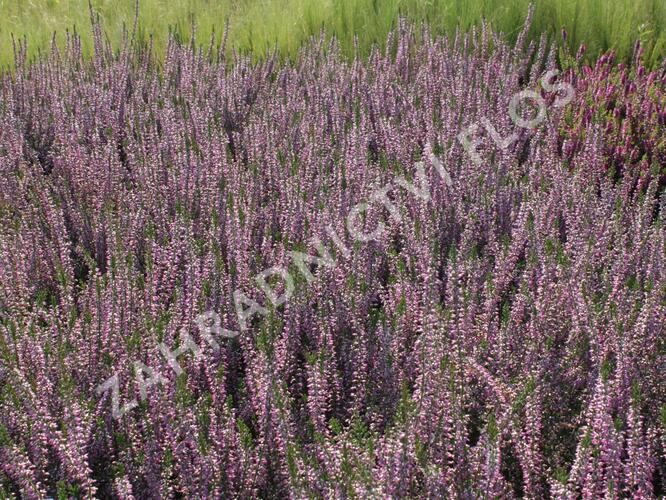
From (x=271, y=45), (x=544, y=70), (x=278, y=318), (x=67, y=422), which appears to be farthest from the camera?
(x=271, y=45)

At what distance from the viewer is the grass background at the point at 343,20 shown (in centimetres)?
436

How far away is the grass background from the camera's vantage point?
4.36 metres

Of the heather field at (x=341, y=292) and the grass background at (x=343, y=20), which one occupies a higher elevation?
the grass background at (x=343, y=20)

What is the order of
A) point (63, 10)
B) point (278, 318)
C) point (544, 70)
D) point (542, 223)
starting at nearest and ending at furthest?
1. point (278, 318)
2. point (542, 223)
3. point (544, 70)
4. point (63, 10)

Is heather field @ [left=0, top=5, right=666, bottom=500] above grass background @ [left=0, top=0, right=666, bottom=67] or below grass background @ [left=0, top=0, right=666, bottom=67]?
below

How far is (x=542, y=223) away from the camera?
2.53 metres

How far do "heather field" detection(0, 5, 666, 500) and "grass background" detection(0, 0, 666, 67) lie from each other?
0.61m

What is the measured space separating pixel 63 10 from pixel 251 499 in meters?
5.46

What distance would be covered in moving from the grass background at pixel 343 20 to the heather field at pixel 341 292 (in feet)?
2.00

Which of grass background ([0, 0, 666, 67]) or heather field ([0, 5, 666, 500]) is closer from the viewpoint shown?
heather field ([0, 5, 666, 500])

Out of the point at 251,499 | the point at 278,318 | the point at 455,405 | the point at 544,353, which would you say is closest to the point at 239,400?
the point at 278,318

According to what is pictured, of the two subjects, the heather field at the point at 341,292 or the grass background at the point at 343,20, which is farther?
the grass background at the point at 343,20

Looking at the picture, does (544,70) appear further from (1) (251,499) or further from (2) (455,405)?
(1) (251,499)

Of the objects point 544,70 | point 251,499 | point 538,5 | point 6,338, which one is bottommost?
point 251,499
